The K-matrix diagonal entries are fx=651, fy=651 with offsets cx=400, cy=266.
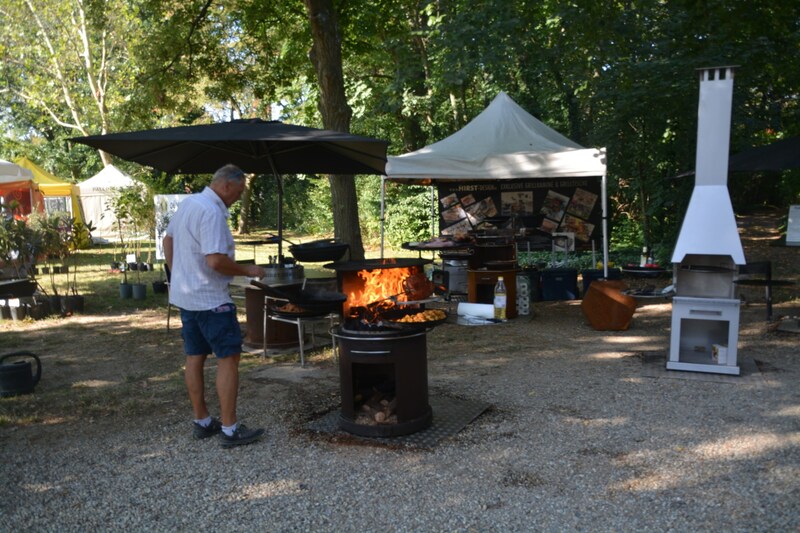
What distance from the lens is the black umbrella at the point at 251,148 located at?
577 centimetres

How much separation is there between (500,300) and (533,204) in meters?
4.68

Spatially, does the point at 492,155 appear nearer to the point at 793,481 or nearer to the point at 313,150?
the point at 313,150

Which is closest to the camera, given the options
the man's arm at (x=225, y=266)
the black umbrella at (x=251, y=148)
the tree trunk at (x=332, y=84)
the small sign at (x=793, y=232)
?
the man's arm at (x=225, y=266)

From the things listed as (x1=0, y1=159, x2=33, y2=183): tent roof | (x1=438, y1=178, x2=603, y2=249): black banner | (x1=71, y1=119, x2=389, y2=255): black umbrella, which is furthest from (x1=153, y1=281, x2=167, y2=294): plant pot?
(x1=438, y1=178, x2=603, y2=249): black banner

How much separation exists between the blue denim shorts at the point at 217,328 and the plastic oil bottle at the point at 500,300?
5.00 metres

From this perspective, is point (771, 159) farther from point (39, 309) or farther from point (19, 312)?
point (19, 312)

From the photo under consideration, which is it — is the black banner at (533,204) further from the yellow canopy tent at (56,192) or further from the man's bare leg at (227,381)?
the yellow canopy tent at (56,192)

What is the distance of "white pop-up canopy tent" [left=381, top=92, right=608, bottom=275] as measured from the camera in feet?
31.5

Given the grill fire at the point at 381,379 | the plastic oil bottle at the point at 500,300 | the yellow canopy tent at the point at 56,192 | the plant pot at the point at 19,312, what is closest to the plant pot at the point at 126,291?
the plant pot at the point at 19,312

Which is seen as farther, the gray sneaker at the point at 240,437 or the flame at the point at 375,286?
the flame at the point at 375,286

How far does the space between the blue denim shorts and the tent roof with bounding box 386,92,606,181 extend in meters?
5.81

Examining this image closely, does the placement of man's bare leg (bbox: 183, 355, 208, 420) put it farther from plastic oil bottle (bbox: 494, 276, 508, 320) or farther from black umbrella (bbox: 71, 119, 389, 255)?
plastic oil bottle (bbox: 494, 276, 508, 320)

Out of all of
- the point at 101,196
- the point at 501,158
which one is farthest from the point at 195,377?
the point at 101,196

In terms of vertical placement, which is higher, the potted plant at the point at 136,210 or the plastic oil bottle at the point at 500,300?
the potted plant at the point at 136,210
